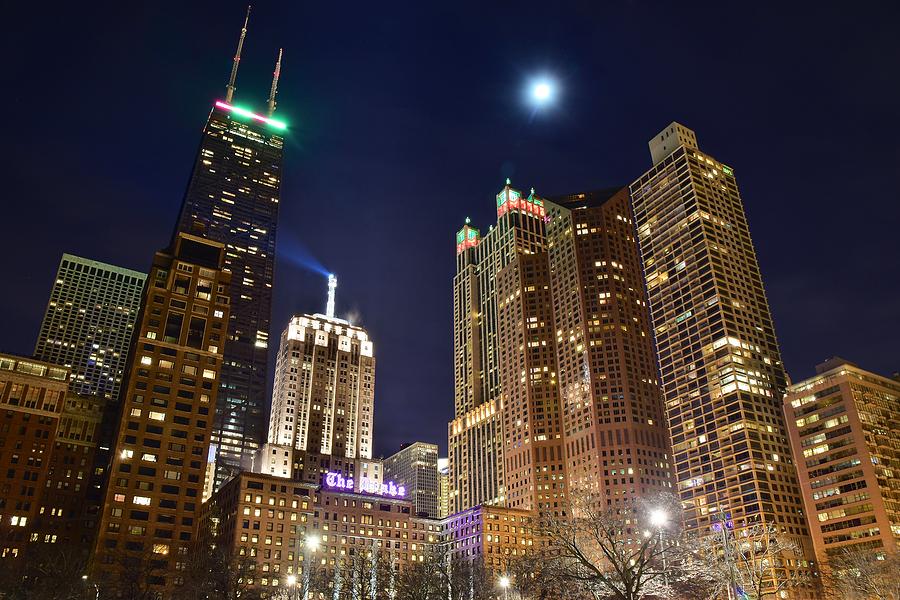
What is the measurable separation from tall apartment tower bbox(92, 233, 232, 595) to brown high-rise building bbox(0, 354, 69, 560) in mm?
19968

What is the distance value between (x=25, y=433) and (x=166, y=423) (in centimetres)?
3236

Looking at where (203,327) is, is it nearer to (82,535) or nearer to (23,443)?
(23,443)

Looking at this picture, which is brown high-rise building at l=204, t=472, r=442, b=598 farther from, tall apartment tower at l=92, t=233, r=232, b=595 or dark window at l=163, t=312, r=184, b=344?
Answer: dark window at l=163, t=312, r=184, b=344

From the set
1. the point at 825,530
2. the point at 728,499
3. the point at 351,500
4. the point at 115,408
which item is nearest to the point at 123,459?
the point at 115,408

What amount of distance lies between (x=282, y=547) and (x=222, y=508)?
21429mm

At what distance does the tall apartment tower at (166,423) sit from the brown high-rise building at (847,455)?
136735 mm

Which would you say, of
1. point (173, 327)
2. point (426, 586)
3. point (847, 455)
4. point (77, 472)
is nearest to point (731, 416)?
point (847, 455)

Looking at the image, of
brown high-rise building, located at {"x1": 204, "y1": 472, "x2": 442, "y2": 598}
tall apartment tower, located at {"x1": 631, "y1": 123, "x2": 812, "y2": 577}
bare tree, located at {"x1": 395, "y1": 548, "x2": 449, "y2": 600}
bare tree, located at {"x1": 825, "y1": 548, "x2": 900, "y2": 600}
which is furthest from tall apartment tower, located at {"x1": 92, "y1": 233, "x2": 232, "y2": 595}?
tall apartment tower, located at {"x1": 631, "y1": 123, "x2": 812, "y2": 577}

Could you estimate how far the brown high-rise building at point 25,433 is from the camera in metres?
126

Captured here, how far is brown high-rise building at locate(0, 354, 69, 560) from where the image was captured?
126 meters

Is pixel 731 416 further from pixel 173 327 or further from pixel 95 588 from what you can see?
pixel 95 588

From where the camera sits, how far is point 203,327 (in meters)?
142

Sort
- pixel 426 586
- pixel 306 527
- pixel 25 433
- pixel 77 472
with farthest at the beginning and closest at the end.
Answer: pixel 306 527 < pixel 77 472 < pixel 25 433 < pixel 426 586

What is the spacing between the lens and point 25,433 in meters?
134
